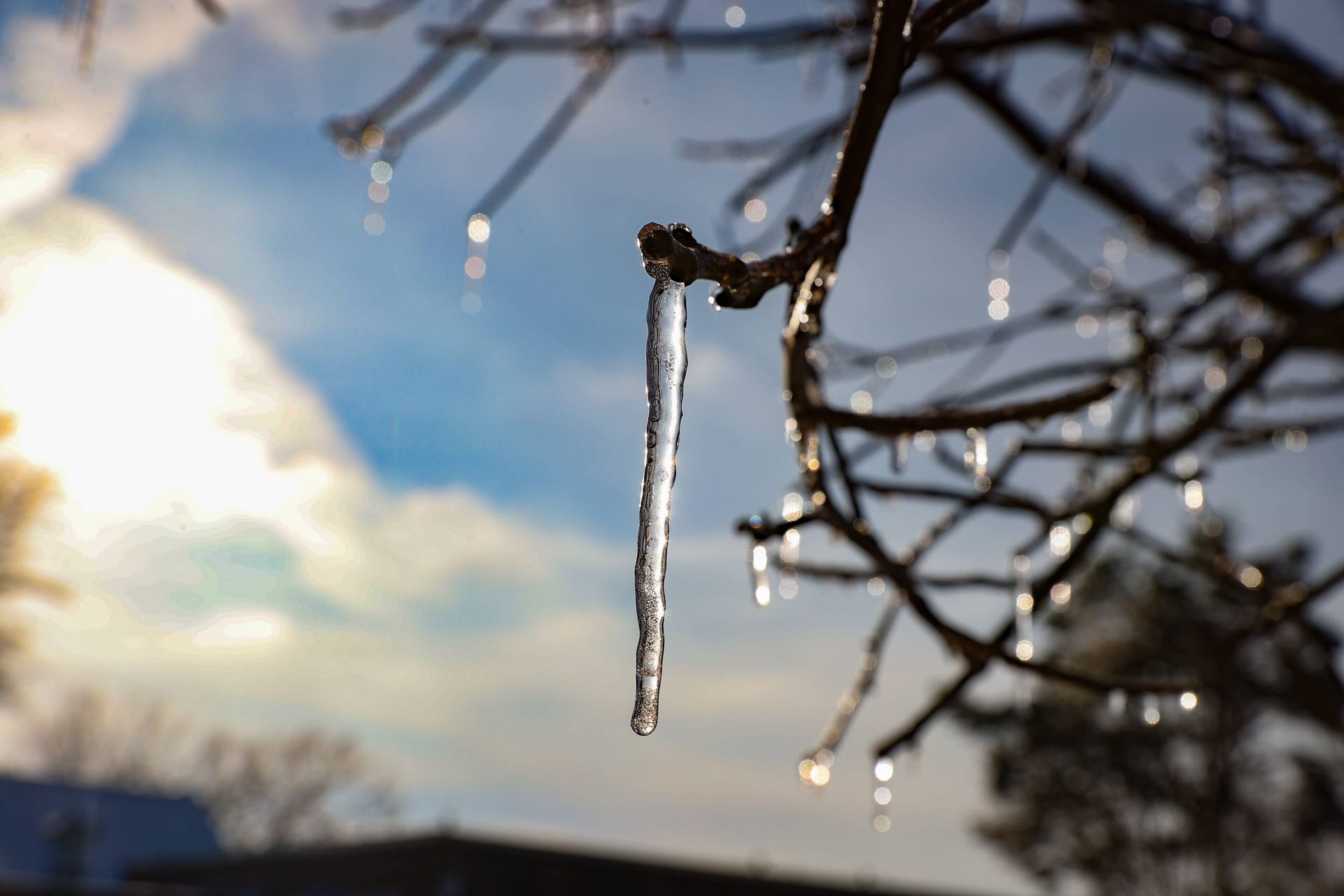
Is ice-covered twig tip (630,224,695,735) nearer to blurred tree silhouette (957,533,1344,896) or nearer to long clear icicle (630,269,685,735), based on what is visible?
long clear icicle (630,269,685,735)

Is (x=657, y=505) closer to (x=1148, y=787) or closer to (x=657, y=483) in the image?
(x=657, y=483)

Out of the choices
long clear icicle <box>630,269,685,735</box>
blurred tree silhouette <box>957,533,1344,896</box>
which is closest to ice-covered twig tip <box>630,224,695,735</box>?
long clear icicle <box>630,269,685,735</box>

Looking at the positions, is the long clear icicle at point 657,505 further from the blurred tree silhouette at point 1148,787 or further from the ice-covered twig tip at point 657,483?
the blurred tree silhouette at point 1148,787

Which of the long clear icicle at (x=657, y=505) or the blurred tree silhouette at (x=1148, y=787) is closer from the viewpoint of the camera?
the long clear icicle at (x=657, y=505)

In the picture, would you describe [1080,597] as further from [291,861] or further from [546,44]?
[546,44]

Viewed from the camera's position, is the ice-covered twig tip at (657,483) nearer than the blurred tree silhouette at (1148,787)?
Yes

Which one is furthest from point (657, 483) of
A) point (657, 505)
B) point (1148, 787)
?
point (1148, 787)

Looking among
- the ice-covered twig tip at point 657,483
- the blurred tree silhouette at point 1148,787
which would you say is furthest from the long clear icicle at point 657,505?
the blurred tree silhouette at point 1148,787
